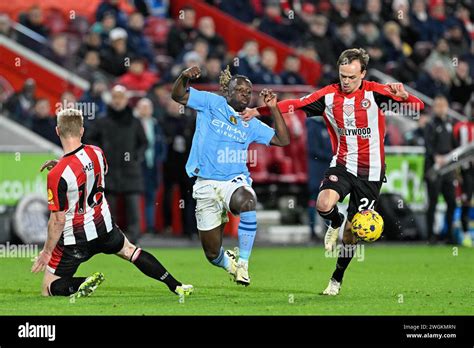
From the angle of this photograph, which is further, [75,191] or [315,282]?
[315,282]

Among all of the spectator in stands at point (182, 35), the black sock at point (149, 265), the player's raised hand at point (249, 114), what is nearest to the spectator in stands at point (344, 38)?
the spectator in stands at point (182, 35)

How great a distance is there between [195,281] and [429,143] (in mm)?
7715

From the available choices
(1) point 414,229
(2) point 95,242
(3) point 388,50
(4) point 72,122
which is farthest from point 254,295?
(3) point 388,50

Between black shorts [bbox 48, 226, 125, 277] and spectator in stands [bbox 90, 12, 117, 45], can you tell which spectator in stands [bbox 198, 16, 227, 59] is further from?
black shorts [bbox 48, 226, 125, 277]

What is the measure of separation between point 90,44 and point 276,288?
10795mm

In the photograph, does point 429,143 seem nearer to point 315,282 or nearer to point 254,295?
point 315,282

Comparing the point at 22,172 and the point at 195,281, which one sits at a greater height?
the point at 22,172

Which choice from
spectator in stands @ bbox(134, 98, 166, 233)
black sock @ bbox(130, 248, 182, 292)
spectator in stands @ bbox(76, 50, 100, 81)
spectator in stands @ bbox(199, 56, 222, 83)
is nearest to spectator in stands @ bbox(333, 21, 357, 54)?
A: spectator in stands @ bbox(199, 56, 222, 83)

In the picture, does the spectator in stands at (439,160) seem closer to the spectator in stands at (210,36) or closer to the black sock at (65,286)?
the spectator in stands at (210,36)

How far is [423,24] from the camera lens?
89.1 ft

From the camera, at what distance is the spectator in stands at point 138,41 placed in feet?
76.4

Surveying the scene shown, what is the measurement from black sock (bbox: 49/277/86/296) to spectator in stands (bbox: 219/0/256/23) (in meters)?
14.9
